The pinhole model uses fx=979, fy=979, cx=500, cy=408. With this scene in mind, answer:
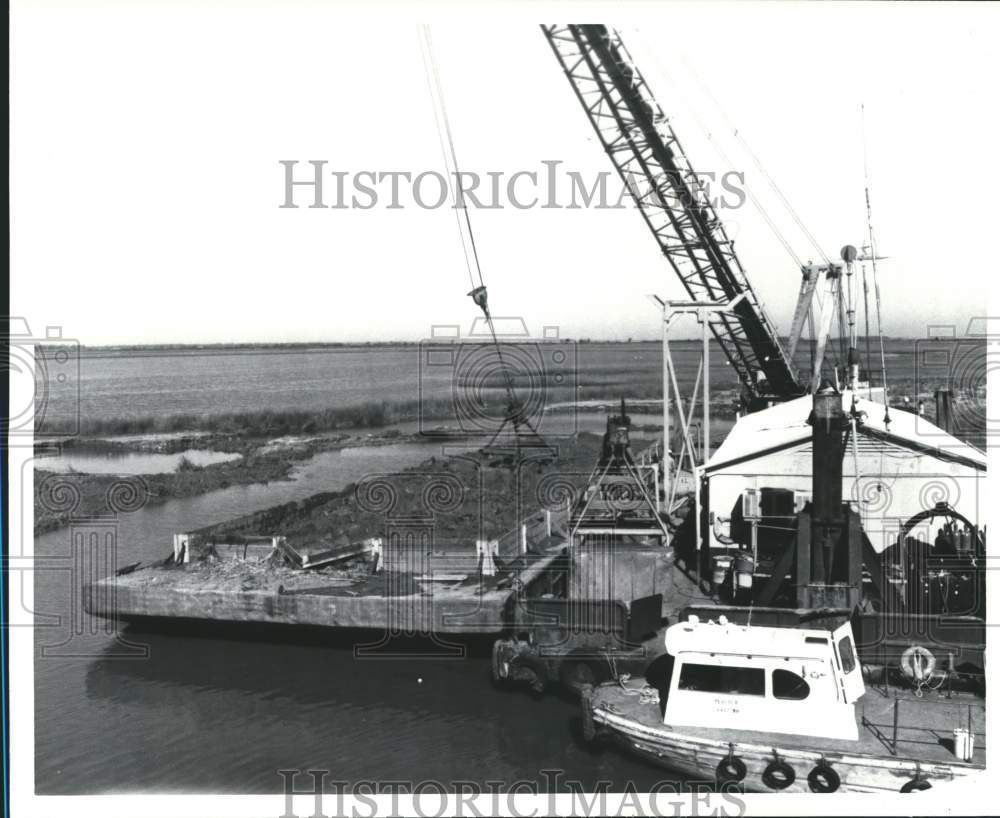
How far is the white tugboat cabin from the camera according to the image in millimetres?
9008

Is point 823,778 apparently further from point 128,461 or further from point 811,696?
point 128,461

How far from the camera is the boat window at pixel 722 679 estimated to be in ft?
30.2

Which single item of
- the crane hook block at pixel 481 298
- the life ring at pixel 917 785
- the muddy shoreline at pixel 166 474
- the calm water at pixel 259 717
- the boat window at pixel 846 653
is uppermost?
the crane hook block at pixel 481 298

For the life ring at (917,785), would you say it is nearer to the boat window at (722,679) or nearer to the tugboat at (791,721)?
the tugboat at (791,721)

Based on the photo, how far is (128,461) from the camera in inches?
744

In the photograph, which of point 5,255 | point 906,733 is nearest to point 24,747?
point 5,255

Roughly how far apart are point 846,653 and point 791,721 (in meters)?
0.91

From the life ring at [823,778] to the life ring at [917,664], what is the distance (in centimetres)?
160

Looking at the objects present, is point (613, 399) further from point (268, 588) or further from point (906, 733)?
point (906, 733)

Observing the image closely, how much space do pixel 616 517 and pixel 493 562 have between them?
1839 millimetres

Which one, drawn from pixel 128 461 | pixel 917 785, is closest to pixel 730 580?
pixel 917 785

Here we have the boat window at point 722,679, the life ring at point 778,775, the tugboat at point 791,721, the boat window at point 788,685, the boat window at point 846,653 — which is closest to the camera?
the tugboat at point 791,721

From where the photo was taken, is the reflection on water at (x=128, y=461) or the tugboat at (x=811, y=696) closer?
the tugboat at (x=811, y=696)

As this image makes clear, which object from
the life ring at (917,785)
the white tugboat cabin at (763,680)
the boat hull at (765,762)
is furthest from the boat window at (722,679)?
the life ring at (917,785)
